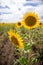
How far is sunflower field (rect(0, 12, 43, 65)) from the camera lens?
1147 millimetres

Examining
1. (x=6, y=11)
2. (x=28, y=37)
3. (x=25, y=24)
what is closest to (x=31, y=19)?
(x=25, y=24)

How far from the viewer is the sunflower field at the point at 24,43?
115 cm

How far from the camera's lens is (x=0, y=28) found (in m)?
1.28

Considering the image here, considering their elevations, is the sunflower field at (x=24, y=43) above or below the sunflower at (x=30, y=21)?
below

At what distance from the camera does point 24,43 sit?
1.19 m

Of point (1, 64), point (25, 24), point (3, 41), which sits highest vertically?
→ point (25, 24)

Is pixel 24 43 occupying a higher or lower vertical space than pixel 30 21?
lower

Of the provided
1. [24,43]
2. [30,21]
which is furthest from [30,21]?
[24,43]

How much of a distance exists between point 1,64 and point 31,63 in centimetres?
23

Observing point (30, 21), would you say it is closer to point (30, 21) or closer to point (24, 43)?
point (30, 21)

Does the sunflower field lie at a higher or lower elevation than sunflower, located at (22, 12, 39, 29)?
lower

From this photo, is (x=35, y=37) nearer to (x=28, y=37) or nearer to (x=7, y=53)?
(x=28, y=37)

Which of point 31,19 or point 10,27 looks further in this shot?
point 10,27

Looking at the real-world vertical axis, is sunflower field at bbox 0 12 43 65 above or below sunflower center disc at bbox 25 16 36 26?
below
